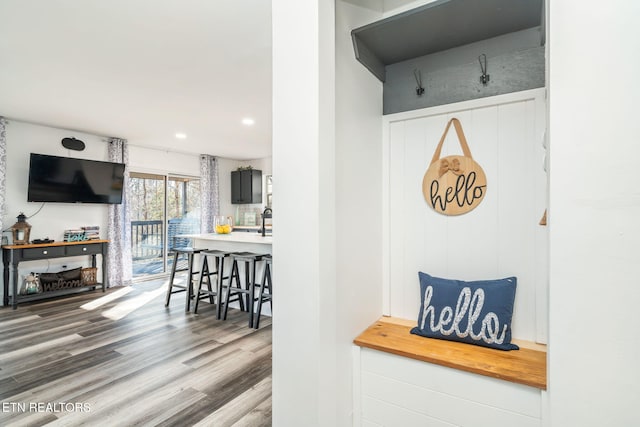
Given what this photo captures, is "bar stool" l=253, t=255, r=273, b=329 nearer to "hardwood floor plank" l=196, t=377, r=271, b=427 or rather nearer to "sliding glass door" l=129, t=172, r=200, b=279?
"hardwood floor plank" l=196, t=377, r=271, b=427

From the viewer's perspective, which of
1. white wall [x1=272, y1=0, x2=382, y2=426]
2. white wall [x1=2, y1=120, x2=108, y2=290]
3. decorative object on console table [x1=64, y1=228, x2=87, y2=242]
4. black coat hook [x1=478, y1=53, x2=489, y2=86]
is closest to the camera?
white wall [x1=272, y1=0, x2=382, y2=426]

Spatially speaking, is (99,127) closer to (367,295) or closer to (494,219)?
(367,295)

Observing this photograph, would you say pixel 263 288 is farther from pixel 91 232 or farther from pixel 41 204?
pixel 41 204

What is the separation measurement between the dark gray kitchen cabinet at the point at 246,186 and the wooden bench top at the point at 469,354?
235 inches

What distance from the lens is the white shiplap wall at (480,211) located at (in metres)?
1.37

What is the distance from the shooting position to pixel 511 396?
1122 millimetres

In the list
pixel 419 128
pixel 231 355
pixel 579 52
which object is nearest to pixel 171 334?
pixel 231 355

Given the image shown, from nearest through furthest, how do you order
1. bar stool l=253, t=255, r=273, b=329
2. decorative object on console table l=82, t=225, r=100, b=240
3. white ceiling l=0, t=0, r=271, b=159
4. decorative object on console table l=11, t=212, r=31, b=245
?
white ceiling l=0, t=0, r=271, b=159 → bar stool l=253, t=255, r=273, b=329 → decorative object on console table l=11, t=212, r=31, b=245 → decorative object on console table l=82, t=225, r=100, b=240

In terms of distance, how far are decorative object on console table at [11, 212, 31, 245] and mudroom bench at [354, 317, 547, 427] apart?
5040 mm

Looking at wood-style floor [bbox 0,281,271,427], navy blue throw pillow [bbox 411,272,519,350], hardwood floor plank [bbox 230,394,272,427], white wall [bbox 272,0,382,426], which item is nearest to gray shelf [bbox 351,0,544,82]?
white wall [bbox 272,0,382,426]

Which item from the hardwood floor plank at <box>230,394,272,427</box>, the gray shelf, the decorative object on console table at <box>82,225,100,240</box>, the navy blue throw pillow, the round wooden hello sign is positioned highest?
the gray shelf

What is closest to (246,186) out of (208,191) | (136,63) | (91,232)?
(208,191)

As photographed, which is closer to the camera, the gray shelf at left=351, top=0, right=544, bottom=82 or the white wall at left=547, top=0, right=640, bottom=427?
the white wall at left=547, top=0, right=640, bottom=427

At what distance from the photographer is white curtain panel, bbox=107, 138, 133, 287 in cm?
528
